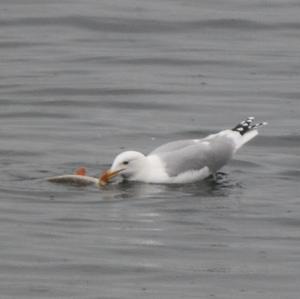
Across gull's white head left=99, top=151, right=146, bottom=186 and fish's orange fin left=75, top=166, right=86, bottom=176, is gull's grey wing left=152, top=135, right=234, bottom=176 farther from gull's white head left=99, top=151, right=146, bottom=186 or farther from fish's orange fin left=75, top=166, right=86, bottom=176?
fish's orange fin left=75, top=166, right=86, bottom=176

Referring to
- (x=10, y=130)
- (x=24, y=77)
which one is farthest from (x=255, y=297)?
(x=24, y=77)

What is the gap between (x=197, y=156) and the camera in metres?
14.6

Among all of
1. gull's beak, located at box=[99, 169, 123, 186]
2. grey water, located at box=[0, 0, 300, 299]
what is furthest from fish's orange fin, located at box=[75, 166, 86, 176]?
grey water, located at box=[0, 0, 300, 299]

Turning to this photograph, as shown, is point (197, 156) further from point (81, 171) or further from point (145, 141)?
point (145, 141)

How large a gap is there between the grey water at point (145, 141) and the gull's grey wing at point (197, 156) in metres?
0.18

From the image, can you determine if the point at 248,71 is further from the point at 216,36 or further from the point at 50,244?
the point at 50,244

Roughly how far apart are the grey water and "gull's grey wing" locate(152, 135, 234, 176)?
18 cm

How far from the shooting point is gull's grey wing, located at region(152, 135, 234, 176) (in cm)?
1446

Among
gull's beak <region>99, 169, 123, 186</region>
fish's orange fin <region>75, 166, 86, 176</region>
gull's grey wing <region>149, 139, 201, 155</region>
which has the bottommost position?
gull's beak <region>99, 169, 123, 186</region>

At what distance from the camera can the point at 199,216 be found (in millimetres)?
12836

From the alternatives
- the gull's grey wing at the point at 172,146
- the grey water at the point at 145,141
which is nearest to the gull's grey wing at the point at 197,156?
the gull's grey wing at the point at 172,146

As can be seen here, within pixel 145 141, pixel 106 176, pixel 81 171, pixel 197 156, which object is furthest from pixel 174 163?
pixel 145 141

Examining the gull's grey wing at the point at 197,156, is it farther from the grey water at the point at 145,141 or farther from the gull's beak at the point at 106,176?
the gull's beak at the point at 106,176

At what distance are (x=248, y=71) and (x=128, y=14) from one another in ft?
11.6
